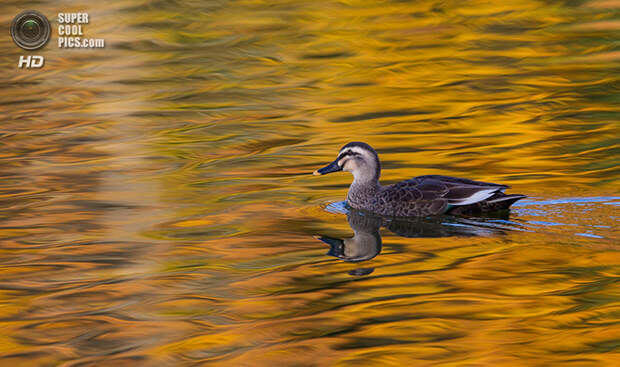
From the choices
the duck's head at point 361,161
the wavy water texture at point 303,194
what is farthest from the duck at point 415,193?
the wavy water texture at point 303,194

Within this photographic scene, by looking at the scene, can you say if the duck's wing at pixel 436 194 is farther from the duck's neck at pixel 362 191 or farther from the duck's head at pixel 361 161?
the duck's head at pixel 361 161

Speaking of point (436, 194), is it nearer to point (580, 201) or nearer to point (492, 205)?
point (492, 205)

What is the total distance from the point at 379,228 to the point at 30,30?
53.0 feet

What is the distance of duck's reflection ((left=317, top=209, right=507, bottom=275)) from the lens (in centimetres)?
827

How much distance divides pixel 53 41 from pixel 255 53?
17.8ft

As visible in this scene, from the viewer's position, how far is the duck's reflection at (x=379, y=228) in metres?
8.27

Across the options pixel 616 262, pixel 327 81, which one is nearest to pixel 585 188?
pixel 616 262

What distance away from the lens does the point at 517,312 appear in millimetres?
6598

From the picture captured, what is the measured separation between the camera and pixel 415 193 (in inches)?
369

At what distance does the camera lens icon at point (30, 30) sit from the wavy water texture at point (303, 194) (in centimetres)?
128

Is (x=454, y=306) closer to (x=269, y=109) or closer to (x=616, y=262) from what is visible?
(x=616, y=262)

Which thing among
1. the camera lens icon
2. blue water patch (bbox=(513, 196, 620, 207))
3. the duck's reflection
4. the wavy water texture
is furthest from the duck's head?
the camera lens icon

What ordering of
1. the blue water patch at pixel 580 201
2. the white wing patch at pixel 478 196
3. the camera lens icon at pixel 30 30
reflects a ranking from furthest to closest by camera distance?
1. the camera lens icon at pixel 30 30
2. the blue water patch at pixel 580 201
3. the white wing patch at pixel 478 196

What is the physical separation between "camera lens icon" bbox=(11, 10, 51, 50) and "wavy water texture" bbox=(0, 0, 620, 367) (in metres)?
1.28
